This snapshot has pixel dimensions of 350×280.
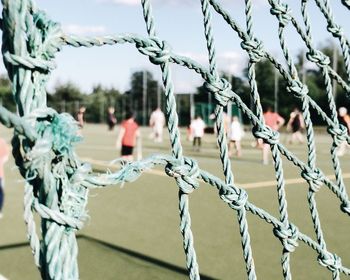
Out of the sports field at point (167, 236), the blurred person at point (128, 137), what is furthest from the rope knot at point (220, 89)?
the blurred person at point (128, 137)

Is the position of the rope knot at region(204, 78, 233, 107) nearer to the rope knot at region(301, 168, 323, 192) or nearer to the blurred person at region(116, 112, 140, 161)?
the rope knot at region(301, 168, 323, 192)

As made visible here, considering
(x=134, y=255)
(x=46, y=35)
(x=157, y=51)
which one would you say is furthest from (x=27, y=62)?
(x=134, y=255)

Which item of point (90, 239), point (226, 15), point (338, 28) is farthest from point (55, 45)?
point (90, 239)

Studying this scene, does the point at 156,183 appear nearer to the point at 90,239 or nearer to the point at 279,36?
the point at 90,239

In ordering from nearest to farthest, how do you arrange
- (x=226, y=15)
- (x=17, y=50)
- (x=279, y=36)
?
(x=17, y=50)
(x=226, y=15)
(x=279, y=36)

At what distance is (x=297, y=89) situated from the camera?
1787mm

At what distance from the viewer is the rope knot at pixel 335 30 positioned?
2.01 m

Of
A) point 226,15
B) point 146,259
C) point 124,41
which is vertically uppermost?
point 226,15

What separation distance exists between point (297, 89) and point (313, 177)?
32 cm

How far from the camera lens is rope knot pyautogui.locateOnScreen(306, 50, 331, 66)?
1929 millimetres

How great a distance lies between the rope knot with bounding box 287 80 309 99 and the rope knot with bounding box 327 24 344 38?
0.37 metres

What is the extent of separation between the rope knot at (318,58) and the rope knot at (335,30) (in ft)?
0.50

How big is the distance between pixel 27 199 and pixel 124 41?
0.45m

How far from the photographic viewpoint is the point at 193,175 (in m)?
1.31
